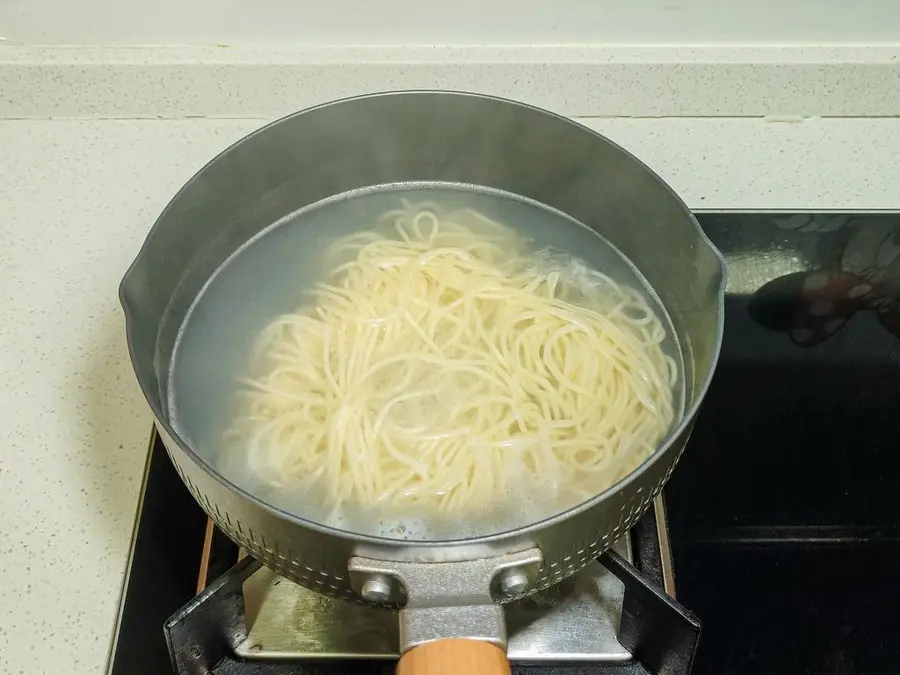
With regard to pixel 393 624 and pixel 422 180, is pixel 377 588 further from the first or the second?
pixel 422 180

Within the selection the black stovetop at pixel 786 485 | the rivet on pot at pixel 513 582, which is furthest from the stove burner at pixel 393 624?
the rivet on pot at pixel 513 582

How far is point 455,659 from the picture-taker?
0.61 metres

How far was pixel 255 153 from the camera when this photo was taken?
94cm

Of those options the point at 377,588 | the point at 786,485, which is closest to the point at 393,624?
the point at 377,588

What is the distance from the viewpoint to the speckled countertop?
0.90 metres

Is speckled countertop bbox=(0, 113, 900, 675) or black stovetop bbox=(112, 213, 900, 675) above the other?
speckled countertop bbox=(0, 113, 900, 675)

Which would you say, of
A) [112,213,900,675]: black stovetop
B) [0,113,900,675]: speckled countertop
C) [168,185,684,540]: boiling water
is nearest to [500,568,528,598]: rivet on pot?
[168,185,684,540]: boiling water

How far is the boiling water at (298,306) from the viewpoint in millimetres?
822

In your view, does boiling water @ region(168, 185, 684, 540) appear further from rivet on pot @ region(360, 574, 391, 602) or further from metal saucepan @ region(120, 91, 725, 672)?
rivet on pot @ region(360, 574, 391, 602)

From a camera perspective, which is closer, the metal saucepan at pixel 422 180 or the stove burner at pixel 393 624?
the metal saucepan at pixel 422 180

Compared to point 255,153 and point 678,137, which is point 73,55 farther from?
point 678,137

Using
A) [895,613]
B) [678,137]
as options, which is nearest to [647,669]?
[895,613]

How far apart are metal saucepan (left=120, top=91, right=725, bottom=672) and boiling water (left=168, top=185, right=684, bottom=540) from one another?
2 cm

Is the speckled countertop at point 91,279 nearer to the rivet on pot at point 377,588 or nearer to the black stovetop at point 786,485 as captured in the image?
the black stovetop at point 786,485
